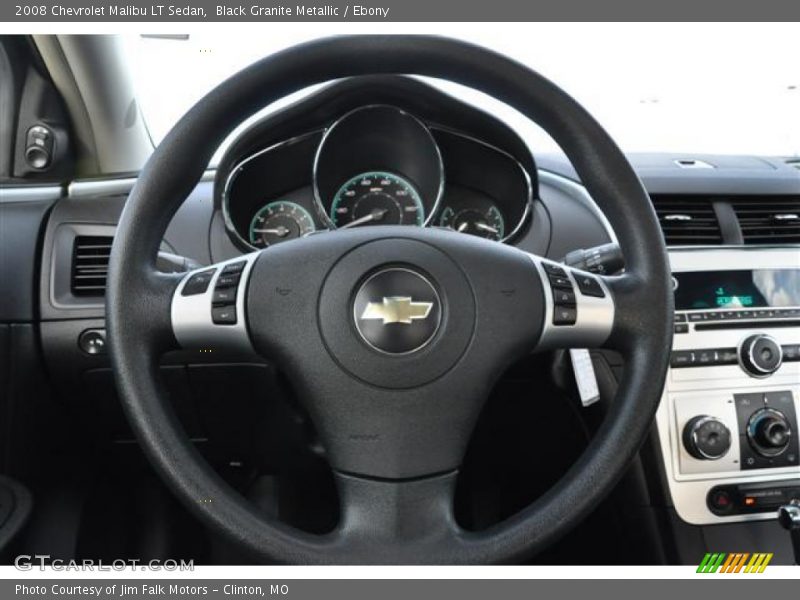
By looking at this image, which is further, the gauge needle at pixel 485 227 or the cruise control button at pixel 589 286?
the gauge needle at pixel 485 227

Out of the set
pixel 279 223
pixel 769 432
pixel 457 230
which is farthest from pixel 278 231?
pixel 769 432

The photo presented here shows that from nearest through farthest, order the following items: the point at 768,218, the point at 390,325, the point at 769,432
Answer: the point at 390,325
the point at 769,432
the point at 768,218

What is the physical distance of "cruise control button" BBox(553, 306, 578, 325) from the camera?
1.04m

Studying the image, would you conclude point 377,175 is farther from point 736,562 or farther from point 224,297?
point 736,562

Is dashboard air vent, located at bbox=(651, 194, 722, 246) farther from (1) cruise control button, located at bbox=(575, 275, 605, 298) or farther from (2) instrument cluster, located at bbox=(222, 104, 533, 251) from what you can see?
(1) cruise control button, located at bbox=(575, 275, 605, 298)

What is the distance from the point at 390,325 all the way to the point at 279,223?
0.64m

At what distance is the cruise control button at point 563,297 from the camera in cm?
104

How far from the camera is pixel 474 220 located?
5.20ft

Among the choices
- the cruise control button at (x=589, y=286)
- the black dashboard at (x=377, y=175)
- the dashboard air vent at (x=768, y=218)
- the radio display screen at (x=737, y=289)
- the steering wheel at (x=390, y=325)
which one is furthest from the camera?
the dashboard air vent at (x=768, y=218)

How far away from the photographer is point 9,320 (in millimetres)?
1552

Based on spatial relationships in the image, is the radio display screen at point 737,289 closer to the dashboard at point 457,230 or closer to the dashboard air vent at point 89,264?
the dashboard at point 457,230

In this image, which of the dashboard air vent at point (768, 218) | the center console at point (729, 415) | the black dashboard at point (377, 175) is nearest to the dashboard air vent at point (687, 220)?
the dashboard air vent at point (768, 218)

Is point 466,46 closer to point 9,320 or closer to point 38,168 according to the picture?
point 9,320

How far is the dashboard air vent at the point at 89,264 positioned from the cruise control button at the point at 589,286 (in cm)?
101
